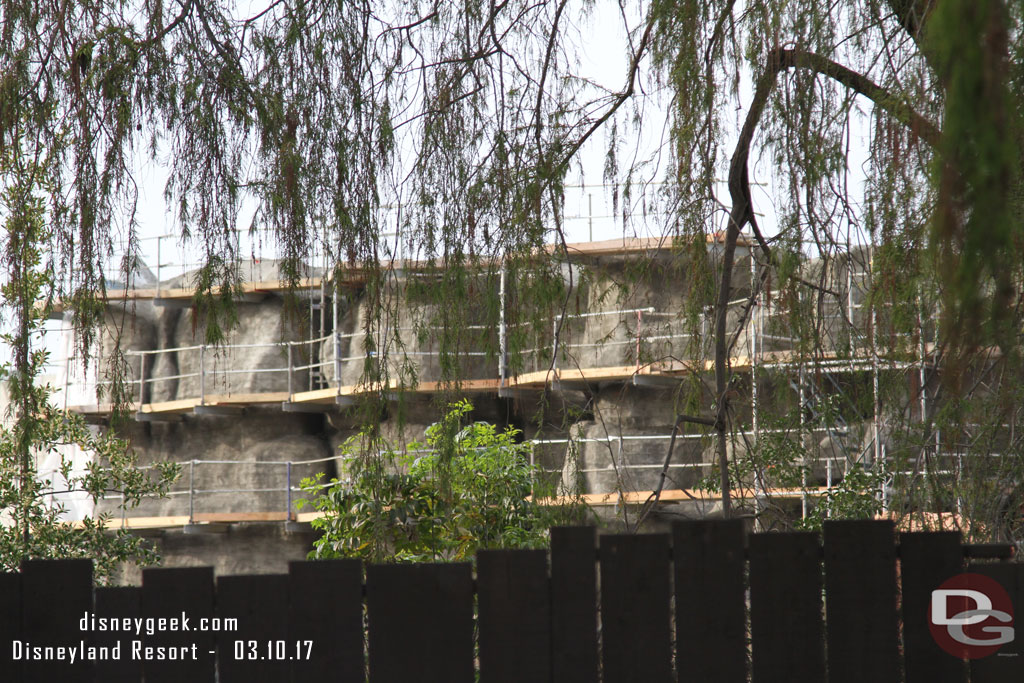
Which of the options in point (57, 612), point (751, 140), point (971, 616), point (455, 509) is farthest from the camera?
point (455, 509)

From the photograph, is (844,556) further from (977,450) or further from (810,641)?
(977,450)

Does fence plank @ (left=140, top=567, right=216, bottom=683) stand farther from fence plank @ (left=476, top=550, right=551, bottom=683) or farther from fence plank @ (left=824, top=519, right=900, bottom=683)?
fence plank @ (left=824, top=519, right=900, bottom=683)

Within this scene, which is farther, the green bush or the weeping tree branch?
the green bush

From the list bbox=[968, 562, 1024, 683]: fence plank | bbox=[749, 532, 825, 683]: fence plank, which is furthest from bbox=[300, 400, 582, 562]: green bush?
bbox=[968, 562, 1024, 683]: fence plank

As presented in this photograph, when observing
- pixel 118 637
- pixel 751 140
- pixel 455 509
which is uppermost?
pixel 751 140

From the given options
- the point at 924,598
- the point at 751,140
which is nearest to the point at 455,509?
the point at 751,140

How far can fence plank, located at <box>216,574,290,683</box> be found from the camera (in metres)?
2.11

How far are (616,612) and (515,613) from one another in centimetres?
21

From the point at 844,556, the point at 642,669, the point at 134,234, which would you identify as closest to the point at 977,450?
the point at 844,556

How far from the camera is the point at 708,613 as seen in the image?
2.08m

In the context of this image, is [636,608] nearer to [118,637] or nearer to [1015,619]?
[1015,619]

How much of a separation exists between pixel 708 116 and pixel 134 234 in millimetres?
1390

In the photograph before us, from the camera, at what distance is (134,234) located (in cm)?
239

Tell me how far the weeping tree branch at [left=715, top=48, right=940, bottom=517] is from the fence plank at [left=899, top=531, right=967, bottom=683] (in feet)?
2.27
